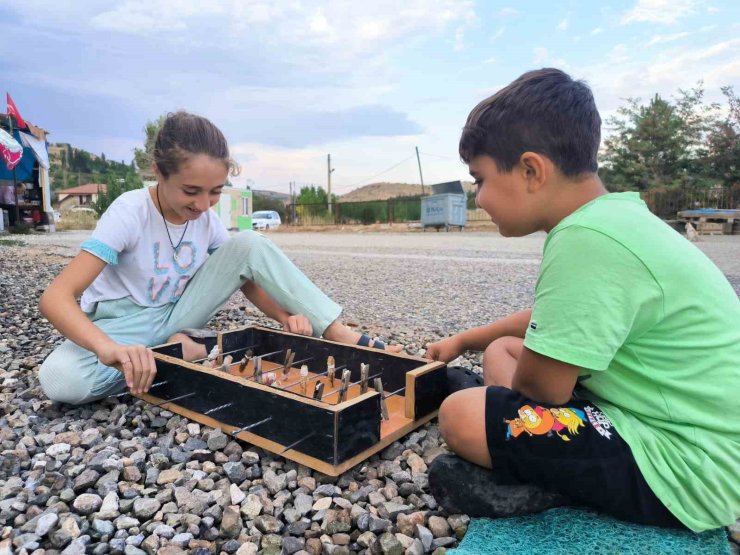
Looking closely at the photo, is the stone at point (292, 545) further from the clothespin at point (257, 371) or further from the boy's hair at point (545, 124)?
the boy's hair at point (545, 124)

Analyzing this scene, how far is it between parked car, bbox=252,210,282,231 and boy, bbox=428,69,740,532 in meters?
25.7

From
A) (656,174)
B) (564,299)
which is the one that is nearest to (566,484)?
(564,299)

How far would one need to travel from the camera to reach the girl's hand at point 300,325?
2.64 meters

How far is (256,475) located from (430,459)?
0.59 metres

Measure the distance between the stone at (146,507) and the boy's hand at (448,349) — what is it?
1211mm

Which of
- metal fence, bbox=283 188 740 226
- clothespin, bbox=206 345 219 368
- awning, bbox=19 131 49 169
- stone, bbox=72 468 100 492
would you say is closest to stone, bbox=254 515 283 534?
stone, bbox=72 468 100 492

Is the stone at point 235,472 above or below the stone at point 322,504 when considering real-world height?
above

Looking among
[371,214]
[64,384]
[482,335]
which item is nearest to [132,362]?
[64,384]

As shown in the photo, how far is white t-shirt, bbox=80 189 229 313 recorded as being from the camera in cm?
227

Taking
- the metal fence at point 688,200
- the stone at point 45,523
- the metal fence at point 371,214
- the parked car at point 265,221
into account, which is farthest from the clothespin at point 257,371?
the parked car at point 265,221

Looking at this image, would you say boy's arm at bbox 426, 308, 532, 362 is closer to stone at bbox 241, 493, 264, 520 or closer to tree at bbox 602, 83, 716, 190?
stone at bbox 241, 493, 264, 520

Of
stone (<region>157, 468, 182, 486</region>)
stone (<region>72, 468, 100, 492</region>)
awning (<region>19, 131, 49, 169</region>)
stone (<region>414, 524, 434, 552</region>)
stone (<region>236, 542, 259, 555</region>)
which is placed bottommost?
stone (<region>414, 524, 434, 552</region>)

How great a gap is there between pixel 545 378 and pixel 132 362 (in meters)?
1.47

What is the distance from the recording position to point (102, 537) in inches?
53.8
